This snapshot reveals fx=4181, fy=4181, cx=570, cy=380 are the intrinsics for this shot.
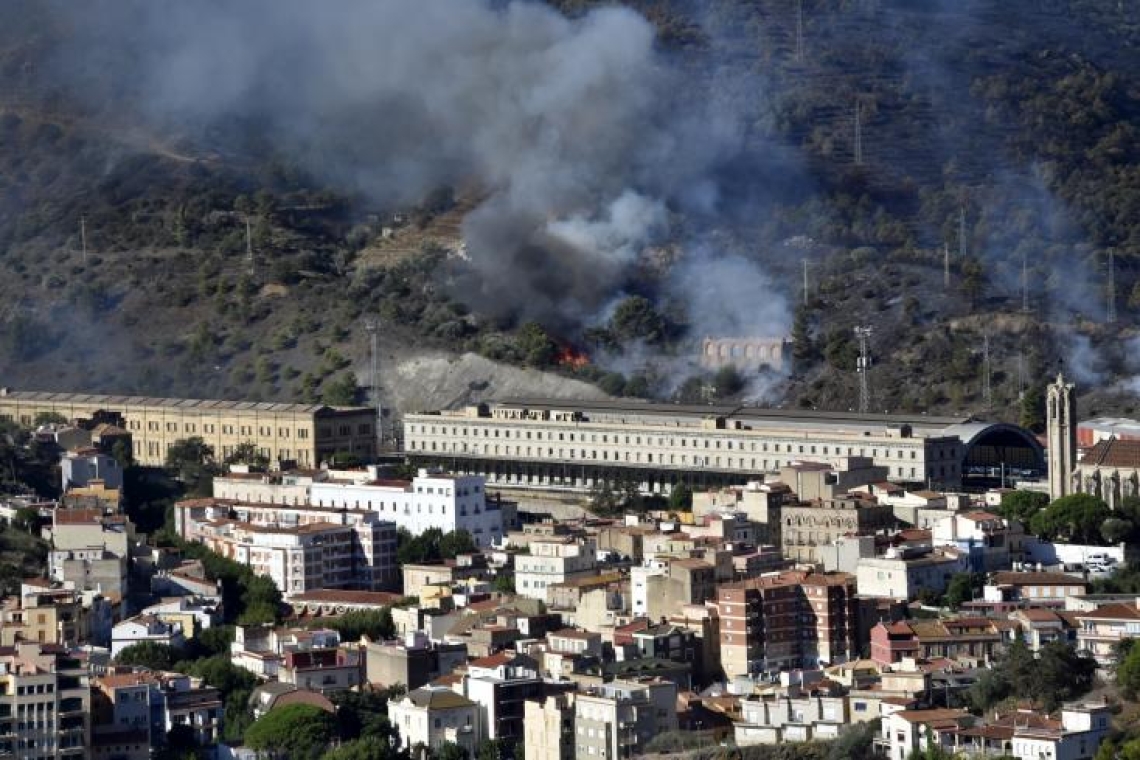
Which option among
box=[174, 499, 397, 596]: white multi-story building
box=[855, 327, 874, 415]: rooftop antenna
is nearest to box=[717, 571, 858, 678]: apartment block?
box=[174, 499, 397, 596]: white multi-story building

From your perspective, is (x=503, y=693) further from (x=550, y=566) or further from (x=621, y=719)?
(x=550, y=566)

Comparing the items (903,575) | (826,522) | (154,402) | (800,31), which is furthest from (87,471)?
(800,31)

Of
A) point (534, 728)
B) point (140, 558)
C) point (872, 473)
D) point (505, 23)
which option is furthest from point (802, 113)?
point (534, 728)

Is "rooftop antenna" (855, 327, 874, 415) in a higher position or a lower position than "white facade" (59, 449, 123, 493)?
higher

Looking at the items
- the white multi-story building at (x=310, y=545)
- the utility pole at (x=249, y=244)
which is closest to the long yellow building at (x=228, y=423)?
the white multi-story building at (x=310, y=545)

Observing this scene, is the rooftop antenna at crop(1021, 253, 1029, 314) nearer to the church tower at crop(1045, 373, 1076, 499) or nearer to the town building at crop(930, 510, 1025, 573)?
the church tower at crop(1045, 373, 1076, 499)

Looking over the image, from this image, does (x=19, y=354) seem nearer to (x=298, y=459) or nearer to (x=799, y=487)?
(x=298, y=459)

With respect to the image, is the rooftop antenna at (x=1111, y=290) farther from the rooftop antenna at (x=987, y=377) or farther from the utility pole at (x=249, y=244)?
the utility pole at (x=249, y=244)
